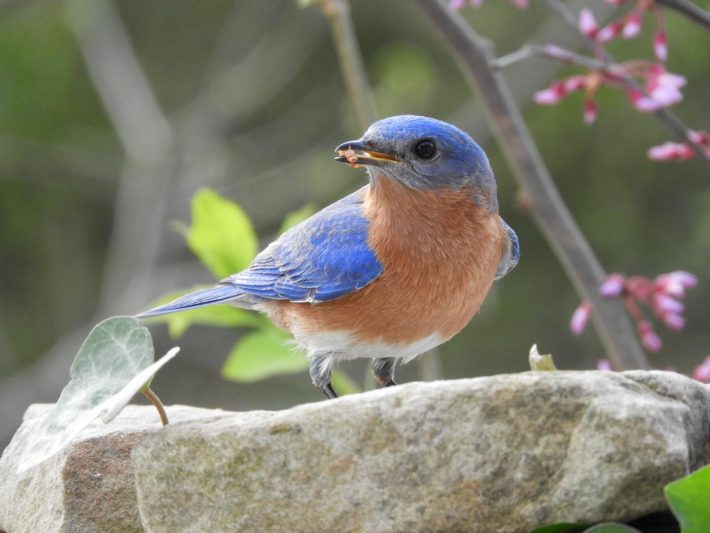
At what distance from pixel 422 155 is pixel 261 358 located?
103cm

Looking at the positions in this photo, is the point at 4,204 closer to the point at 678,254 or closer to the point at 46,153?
the point at 46,153

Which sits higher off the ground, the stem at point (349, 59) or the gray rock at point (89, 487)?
the stem at point (349, 59)

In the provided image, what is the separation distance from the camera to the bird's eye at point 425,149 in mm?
3025

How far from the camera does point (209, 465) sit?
2211 mm

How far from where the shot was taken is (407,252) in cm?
309

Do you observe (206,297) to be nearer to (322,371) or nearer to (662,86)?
(322,371)

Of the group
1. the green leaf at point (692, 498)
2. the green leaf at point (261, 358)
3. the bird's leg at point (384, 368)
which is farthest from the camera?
the green leaf at point (261, 358)

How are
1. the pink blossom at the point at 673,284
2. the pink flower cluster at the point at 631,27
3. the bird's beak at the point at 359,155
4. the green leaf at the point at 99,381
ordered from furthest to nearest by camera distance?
the pink blossom at the point at 673,284 < the pink flower cluster at the point at 631,27 < the bird's beak at the point at 359,155 < the green leaf at the point at 99,381

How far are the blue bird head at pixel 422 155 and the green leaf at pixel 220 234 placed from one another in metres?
0.80

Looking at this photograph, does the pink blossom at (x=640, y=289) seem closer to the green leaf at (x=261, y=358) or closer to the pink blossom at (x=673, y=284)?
the pink blossom at (x=673, y=284)

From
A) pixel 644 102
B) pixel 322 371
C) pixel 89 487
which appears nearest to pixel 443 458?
pixel 89 487

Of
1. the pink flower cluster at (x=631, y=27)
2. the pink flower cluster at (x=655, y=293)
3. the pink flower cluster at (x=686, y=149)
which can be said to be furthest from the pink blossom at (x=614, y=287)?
the pink flower cluster at (x=631, y=27)

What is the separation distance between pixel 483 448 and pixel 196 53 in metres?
7.98

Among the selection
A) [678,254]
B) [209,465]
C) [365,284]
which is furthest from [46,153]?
[209,465]
